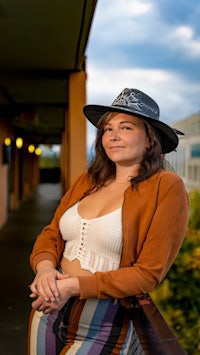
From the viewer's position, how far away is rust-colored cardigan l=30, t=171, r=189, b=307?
1.06 metres

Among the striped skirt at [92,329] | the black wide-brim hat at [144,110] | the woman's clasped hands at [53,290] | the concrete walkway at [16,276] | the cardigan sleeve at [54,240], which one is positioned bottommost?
the concrete walkway at [16,276]

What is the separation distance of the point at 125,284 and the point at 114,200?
222mm

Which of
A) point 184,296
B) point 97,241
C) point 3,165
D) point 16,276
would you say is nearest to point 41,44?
point 184,296

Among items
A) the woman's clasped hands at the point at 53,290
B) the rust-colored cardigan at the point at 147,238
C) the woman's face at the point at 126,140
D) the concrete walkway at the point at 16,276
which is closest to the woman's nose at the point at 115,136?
the woman's face at the point at 126,140

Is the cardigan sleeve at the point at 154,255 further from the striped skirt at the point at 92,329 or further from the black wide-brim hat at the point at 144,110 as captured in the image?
the black wide-brim hat at the point at 144,110

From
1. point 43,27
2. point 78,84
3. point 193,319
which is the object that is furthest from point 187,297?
point 78,84

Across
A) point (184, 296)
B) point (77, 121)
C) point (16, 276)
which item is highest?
point (77, 121)

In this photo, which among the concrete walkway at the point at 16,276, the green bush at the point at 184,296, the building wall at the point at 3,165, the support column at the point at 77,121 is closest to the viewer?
the green bush at the point at 184,296

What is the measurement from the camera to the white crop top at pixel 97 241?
3.64ft

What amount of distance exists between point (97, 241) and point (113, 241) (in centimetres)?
4

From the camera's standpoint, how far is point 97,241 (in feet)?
3.67

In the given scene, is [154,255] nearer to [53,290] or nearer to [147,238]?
[147,238]

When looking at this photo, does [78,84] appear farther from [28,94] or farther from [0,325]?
[0,325]

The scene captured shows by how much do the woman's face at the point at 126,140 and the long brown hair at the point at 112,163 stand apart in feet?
0.05
